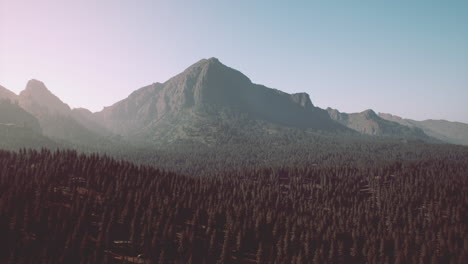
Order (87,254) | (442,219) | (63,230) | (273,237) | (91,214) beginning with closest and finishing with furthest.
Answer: (87,254) → (63,230) → (91,214) → (273,237) → (442,219)

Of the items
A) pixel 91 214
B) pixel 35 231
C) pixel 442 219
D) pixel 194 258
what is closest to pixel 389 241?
pixel 442 219

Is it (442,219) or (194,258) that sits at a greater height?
(442,219)

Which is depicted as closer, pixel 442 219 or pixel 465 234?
pixel 465 234

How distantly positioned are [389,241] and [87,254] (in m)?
112

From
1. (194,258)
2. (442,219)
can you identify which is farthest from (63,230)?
(442,219)

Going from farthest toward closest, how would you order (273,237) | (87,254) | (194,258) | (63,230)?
(273,237), (194,258), (63,230), (87,254)

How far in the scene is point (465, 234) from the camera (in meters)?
145

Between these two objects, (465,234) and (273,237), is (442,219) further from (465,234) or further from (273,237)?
(273,237)

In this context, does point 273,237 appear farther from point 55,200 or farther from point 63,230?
point 55,200

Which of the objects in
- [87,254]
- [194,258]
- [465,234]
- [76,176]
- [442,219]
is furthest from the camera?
[442,219]

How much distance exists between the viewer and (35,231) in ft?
330

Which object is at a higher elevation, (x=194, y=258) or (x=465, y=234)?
(x=465, y=234)

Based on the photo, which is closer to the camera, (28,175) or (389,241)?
(389,241)

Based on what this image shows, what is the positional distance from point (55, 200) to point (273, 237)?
280 ft
